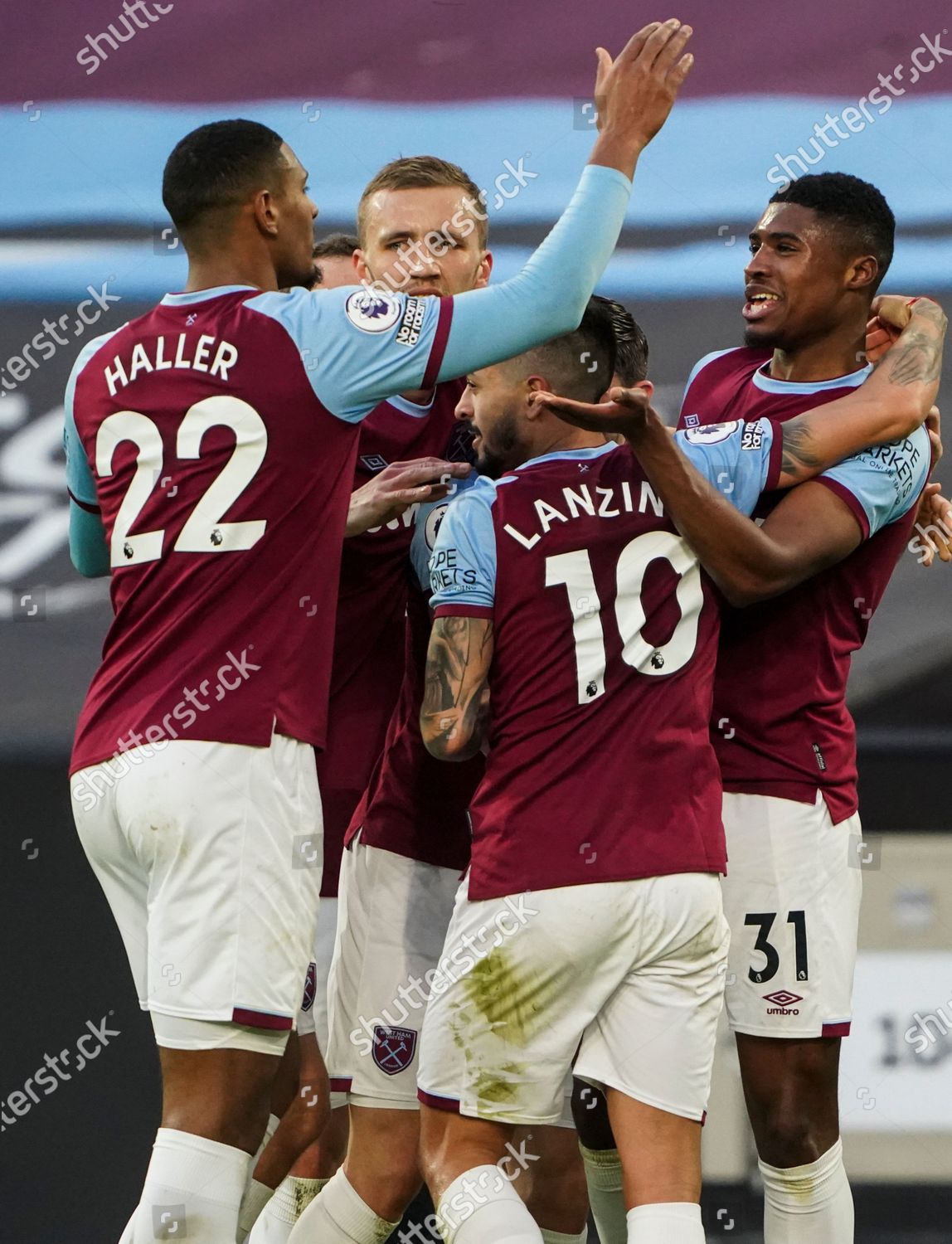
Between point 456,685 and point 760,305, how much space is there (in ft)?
3.39

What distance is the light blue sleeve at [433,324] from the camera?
240cm

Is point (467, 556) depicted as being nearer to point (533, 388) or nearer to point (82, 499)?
point (533, 388)

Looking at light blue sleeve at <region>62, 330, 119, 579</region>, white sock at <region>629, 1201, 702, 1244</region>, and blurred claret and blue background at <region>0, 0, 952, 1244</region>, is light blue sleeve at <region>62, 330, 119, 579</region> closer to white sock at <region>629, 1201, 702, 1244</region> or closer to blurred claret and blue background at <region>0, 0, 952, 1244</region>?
blurred claret and blue background at <region>0, 0, 952, 1244</region>

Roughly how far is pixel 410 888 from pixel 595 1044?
619 millimetres

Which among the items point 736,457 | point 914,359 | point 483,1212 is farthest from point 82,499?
point 914,359

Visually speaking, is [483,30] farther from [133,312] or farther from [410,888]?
[410,888]

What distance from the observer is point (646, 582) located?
8.15ft

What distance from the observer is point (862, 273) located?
2.97 m

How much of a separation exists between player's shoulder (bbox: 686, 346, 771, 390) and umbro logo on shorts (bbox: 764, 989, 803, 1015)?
1.20m

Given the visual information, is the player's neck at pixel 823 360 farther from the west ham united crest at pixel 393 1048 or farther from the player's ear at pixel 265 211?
the west ham united crest at pixel 393 1048

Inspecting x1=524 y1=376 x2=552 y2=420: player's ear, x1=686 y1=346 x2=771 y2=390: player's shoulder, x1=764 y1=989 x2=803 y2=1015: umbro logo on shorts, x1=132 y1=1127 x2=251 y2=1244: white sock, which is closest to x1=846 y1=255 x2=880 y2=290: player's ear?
x1=686 y1=346 x2=771 y2=390: player's shoulder

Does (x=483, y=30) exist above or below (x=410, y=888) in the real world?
above

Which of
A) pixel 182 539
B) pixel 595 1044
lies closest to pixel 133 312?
pixel 182 539

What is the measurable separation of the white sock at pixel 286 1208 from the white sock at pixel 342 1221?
426 mm
